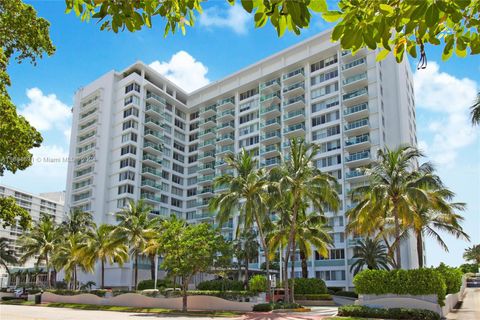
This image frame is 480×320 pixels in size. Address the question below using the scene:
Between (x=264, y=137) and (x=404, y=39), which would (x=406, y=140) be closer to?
(x=264, y=137)

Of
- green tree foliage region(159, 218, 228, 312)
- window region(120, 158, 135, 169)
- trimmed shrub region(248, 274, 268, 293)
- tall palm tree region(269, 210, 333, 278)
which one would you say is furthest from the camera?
window region(120, 158, 135, 169)

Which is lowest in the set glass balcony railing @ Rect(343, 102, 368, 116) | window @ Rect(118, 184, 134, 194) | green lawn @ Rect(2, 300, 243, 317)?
green lawn @ Rect(2, 300, 243, 317)

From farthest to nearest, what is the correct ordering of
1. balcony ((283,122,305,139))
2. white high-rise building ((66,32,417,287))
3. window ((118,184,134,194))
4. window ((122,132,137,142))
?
window ((122,132,137,142))
window ((118,184,134,194))
balcony ((283,122,305,139))
white high-rise building ((66,32,417,287))

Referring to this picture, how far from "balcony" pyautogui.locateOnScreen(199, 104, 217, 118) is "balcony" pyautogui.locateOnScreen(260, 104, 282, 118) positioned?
47.2ft

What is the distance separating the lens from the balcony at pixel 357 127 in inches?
2832

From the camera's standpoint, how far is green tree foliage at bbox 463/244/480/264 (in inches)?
4269

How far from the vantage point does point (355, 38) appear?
4.18 meters

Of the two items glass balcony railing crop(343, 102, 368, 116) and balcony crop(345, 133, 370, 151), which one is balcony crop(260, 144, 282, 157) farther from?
balcony crop(345, 133, 370, 151)

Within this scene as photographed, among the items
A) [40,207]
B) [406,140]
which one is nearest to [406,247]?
[406,140]

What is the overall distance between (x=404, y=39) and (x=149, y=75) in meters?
94.5

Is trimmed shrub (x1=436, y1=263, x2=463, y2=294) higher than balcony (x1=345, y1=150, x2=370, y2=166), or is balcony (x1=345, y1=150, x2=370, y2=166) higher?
balcony (x1=345, y1=150, x2=370, y2=166)

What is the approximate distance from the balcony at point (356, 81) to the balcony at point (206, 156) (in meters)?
32.7

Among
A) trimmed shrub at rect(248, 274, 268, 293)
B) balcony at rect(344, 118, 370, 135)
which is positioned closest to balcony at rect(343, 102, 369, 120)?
balcony at rect(344, 118, 370, 135)

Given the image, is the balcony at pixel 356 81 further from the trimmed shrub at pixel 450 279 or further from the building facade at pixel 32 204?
the building facade at pixel 32 204
